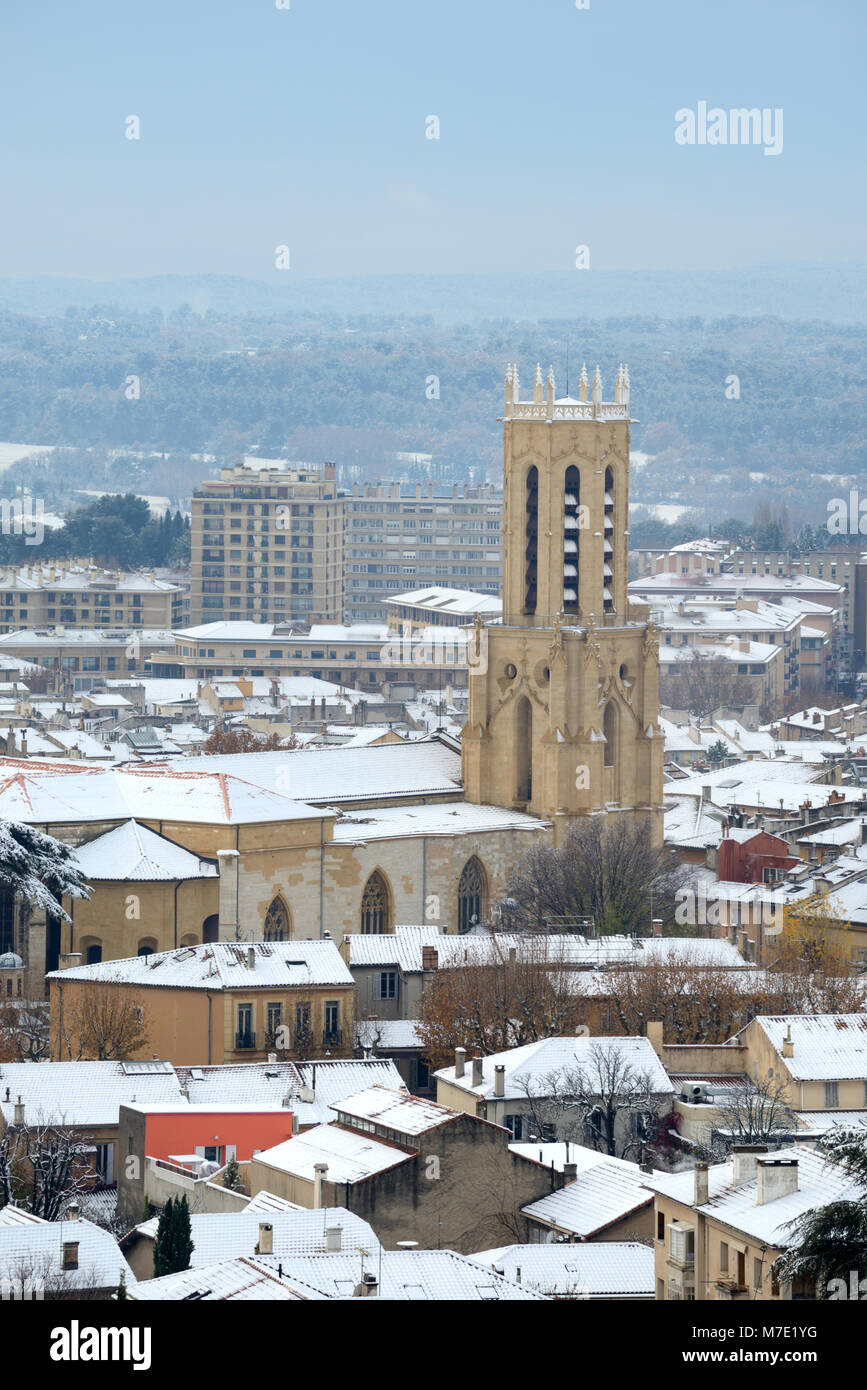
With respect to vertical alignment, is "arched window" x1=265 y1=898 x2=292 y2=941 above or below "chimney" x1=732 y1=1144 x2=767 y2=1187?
below

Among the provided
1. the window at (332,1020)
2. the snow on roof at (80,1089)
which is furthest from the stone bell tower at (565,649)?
the snow on roof at (80,1089)

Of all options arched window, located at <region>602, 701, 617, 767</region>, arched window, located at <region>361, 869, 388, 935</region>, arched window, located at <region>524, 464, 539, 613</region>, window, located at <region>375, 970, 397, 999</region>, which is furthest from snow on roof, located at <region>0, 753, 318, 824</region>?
arched window, located at <region>524, 464, 539, 613</region>

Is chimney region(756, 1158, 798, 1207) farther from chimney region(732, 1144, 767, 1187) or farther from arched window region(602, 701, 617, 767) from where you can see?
arched window region(602, 701, 617, 767)

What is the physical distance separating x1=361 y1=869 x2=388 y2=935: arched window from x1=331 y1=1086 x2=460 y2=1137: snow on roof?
2707 cm

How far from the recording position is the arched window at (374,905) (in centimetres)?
6931

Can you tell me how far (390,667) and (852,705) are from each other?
2549 centimetres

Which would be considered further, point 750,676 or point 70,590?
point 70,590

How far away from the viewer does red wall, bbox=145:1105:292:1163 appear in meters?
42.0

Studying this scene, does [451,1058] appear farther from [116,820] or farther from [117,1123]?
[116,820]

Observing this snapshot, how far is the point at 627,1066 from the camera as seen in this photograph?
148 feet
